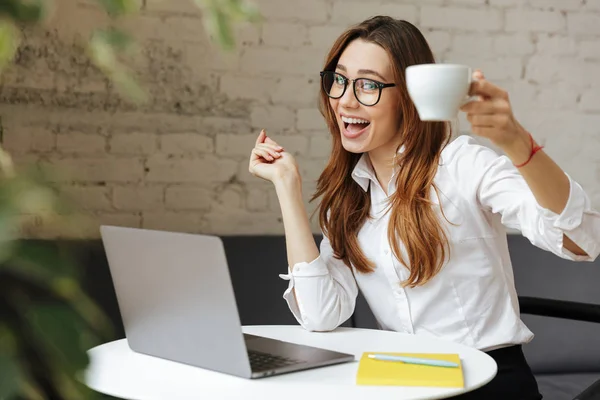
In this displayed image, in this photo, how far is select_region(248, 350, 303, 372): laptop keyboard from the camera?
1.27 m

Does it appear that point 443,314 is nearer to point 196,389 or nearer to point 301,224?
point 301,224

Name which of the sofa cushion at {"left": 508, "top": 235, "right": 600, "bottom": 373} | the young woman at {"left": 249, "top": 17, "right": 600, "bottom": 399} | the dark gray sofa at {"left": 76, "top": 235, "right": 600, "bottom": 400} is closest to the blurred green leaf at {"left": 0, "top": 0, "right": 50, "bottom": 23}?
the young woman at {"left": 249, "top": 17, "right": 600, "bottom": 399}

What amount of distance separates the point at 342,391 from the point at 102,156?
160 centimetres

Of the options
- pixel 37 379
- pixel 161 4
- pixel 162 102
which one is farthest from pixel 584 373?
pixel 37 379

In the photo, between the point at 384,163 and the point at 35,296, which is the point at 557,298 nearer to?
the point at 384,163

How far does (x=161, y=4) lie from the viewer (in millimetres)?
2480

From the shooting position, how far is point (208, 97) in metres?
2.63

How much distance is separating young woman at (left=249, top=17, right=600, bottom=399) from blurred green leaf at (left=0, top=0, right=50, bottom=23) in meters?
1.42

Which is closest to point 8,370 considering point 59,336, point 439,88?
point 59,336

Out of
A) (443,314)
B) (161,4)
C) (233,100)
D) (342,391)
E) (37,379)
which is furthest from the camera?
(233,100)

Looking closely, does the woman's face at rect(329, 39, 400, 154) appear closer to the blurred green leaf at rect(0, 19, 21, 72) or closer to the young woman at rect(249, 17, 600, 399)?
the young woman at rect(249, 17, 600, 399)

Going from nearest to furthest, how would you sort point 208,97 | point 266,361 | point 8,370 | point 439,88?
point 8,370 < point 439,88 < point 266,361 < point 208,97

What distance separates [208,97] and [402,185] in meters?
1.01

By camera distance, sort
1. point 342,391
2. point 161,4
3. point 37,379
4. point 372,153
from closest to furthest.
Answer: point 37,379 < point 342,391 < point 372,153 < point 161,4
